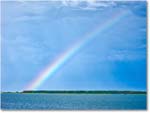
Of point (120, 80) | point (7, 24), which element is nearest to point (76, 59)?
point (120, 80)

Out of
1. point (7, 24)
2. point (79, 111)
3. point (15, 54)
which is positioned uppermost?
point (7, 24)

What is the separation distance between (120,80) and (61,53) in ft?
3.44

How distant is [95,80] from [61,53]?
0.71 m

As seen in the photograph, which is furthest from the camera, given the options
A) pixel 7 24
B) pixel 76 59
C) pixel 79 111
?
pixel 76 59

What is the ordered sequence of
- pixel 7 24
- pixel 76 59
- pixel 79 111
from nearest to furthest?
pixel 79 111
pixel 7 24
pixel 76 59

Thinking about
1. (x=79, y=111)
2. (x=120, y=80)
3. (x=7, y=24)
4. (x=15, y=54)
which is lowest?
(x=79, y=111)

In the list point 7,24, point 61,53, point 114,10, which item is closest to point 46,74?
point 61,53

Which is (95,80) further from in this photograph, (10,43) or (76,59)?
(10,43)

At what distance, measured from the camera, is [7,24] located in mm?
6004

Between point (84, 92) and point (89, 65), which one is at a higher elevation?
point (89, 65)

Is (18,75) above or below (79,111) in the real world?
above

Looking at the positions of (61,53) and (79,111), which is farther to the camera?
(61,53)

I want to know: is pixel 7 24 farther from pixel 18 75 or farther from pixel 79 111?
pixel 79 111

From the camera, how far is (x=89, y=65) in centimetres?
646
